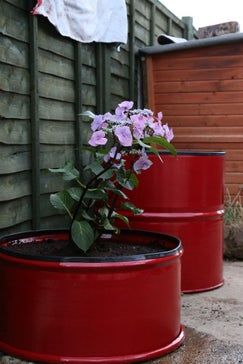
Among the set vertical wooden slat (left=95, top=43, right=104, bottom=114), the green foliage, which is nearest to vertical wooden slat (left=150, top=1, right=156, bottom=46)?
vertical wooden slat (left=95, top=43, right=104, bottom=114)

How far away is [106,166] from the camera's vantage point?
296 cm

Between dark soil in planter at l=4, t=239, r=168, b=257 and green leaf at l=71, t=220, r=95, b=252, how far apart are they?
0.10 metres

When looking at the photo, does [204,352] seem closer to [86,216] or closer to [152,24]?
[86,216]

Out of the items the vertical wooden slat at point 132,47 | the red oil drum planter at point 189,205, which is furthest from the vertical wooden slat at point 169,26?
the red oil drum planter at point 189,205

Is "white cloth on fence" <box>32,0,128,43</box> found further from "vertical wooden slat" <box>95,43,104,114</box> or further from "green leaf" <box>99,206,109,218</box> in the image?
"green leaf" <box>99,206,109,218</box>

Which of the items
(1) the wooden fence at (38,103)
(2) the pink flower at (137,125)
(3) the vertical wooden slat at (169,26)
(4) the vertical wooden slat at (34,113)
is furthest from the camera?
(3) the vertical wooden slat at (169,26)

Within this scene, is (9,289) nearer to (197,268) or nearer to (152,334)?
(152,334)

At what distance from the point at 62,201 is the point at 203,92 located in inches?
140

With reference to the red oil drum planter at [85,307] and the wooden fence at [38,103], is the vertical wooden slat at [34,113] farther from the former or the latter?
the red oil drum planter at [85,307]

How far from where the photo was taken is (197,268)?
13.7ft

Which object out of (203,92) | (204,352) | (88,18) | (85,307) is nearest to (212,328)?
(204,352)

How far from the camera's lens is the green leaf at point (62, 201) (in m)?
2.95

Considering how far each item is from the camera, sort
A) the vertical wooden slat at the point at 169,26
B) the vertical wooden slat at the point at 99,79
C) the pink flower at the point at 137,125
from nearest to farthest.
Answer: the pink flower at the point at 137,125, the vertical wooden slat at the point at 99,79, the vertical wooden slat at the point at 169,26

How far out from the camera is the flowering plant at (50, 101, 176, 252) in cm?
280
